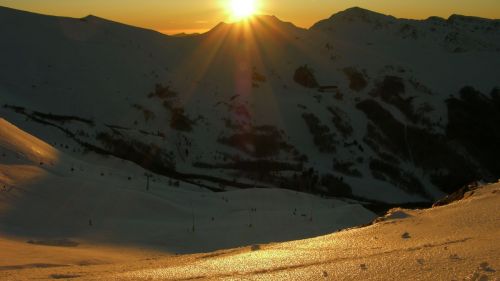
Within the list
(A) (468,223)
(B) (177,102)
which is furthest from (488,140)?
(A) (468,223)

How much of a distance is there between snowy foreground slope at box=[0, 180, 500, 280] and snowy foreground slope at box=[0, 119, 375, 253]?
315cm

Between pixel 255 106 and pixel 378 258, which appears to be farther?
pixel 255 106

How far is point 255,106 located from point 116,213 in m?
28.3

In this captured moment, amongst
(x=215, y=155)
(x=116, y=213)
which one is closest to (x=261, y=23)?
(x=215, y=155)

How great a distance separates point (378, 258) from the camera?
3984mm

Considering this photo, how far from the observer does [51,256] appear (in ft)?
21.4

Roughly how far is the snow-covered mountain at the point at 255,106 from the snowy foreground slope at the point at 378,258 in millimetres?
16567

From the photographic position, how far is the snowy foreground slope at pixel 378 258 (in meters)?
3.47

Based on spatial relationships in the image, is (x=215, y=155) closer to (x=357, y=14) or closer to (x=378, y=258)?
(x=378, y=258)

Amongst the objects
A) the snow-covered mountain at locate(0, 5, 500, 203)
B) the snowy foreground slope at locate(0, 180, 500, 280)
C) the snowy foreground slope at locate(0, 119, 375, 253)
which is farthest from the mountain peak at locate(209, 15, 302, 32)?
the snowy foreground slope at locate(0, 180, 500, 280)

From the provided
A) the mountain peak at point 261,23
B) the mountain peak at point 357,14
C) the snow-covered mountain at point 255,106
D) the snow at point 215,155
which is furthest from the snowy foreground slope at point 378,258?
the mountain peak at point 357,14

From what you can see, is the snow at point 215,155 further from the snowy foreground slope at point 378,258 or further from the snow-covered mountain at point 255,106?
the snow-covered mountain at point 255,106

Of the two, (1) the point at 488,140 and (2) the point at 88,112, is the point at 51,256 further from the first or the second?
(1) the point at 488,140

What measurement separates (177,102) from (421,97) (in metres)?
22.9
